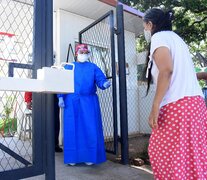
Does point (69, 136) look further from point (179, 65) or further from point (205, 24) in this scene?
point (205, 24)

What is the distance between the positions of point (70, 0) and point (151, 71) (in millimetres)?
3368

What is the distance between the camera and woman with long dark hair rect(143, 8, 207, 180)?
5.51 feet

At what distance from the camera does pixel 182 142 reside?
66.3 inches

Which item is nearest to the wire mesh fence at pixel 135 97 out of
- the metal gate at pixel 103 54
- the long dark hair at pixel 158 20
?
the metal gate at pixel 103 54

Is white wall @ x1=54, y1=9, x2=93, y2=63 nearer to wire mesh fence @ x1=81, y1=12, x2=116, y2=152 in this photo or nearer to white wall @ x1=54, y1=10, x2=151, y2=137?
white wall @ x1=54, y1=10, x2=151, y2=137

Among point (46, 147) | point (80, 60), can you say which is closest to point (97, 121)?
point (80, 60)

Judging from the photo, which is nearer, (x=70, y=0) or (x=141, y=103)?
(x=70, y=0)

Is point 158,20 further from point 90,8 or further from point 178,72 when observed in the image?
point 90,8

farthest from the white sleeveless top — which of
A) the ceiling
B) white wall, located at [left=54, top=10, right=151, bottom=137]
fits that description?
the ceiling

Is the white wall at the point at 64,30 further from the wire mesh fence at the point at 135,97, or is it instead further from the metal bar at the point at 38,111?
the metal bar at the point at 38,111

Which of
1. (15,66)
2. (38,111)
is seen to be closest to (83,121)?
(38,111)

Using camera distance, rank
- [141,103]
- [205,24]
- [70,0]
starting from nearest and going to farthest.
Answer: [70,0] < [141,103] < [205,24]

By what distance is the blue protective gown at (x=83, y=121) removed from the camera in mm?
3699

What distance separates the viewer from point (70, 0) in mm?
4777
